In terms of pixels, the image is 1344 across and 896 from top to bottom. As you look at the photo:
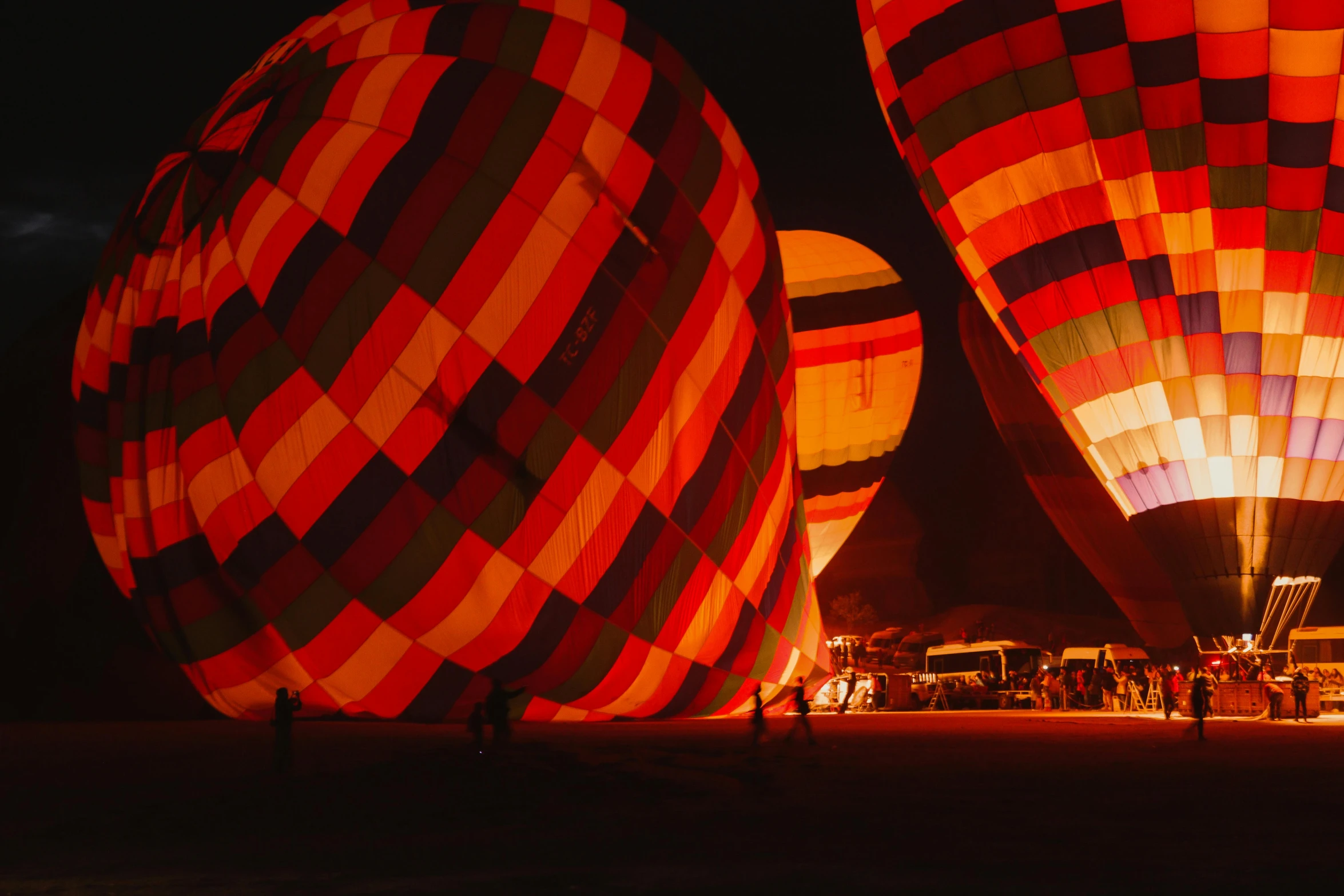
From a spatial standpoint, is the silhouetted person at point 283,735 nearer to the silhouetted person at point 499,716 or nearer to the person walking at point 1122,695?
the silhouetted person at point 499,716

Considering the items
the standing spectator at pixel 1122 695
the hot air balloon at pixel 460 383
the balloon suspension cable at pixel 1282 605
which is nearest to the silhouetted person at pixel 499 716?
the hot air balloon at pixel 460 383

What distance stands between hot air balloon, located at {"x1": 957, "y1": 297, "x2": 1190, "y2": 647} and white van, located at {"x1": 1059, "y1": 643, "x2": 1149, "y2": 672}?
8.88 ft

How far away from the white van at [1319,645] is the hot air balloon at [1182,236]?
783cm

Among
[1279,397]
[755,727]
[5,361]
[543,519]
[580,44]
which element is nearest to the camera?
[755,727]

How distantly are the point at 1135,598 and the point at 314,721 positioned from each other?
1641 centimetres

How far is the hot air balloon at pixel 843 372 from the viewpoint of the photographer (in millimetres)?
16781

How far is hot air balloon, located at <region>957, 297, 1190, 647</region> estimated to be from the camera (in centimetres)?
2175

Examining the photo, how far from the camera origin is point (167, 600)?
33.8 feet

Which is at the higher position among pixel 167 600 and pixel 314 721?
pixel 167 600

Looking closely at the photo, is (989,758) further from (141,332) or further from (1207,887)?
(141,332)

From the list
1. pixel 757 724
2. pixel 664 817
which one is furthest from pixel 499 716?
pixel 664 817

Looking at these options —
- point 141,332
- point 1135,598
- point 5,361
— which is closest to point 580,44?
point 141,332

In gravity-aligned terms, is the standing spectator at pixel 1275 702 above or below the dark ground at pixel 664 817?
above

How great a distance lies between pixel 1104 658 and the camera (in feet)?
63.2
